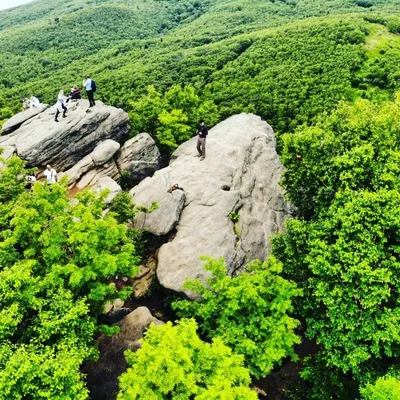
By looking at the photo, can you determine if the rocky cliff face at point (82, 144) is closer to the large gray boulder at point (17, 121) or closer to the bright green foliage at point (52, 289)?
the large gray boulder at point (17, 121)

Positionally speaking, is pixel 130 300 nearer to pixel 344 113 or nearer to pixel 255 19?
pixel 344 113

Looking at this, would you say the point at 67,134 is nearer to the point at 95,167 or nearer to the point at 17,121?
the point at 95,167

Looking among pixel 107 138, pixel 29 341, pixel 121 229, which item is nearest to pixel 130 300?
pixel 121 229

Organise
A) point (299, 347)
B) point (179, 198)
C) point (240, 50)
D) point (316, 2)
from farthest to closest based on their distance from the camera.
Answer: point (316, 2) → point (240, 50) → point (179, 198) → point (299, 347)

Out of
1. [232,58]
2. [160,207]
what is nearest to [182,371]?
[160,207]

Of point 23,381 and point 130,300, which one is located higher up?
point 23,381

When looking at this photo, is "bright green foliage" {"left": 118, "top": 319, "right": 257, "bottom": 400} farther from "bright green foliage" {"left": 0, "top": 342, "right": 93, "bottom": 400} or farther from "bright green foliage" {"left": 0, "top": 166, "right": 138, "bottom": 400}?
"bright green foliage" {"left": 0, "top": 166, "right": 138, "bottom": 400}

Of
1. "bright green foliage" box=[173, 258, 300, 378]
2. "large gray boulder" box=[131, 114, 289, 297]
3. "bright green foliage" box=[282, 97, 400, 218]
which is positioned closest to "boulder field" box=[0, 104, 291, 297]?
"large gray boulder" box=[131, 114, 289, 297]

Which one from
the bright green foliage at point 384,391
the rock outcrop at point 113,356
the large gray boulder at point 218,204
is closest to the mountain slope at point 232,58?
the large gray boulder at point 218,204
